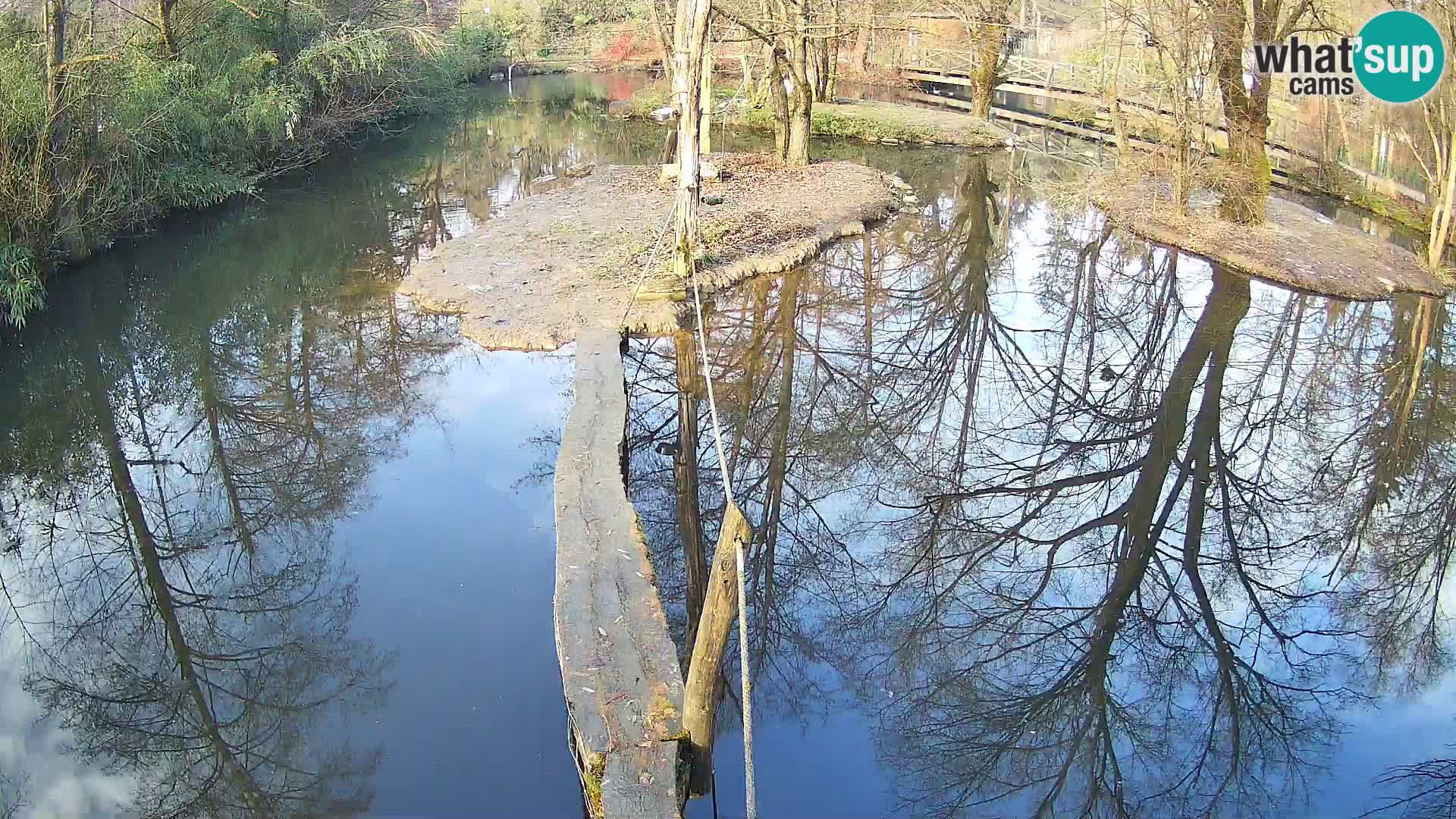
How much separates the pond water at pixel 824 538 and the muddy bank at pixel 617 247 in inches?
20.3

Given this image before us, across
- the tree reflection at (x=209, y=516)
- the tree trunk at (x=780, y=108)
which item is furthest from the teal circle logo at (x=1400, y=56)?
the tree reflection at (x=209, y=516)

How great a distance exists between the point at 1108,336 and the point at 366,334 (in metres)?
8.33

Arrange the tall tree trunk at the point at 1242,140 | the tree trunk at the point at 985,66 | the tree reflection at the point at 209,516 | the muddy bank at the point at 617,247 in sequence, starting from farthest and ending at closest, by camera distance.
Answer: the tree trunk at the point at 985,66, the tall tree trunk at the point at 1242,140, the muddy bank at the point at 617,247, the tree reflection at the point at 209,516

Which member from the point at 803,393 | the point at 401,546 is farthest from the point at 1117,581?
the point at 401,546

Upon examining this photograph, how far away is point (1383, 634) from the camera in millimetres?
6930

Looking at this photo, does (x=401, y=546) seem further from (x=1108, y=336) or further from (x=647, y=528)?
(x=1108, y=336)

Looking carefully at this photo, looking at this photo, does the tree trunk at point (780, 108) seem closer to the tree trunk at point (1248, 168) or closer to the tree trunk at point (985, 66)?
the tree trunk at point (985, 66)

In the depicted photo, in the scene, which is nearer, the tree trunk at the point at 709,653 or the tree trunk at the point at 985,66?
the tree trunk at the point at 709,653

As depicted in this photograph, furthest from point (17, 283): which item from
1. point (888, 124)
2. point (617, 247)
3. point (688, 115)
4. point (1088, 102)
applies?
point (1088, 102)

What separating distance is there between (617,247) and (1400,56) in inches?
429

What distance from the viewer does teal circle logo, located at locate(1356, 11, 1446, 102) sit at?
13883mm

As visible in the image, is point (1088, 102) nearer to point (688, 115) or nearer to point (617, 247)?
point (617, 247)

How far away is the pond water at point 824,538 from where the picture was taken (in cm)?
573

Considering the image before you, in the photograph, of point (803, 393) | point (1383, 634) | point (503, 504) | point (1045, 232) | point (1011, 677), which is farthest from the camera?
point (1045, 232)
